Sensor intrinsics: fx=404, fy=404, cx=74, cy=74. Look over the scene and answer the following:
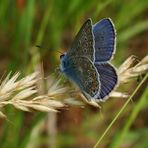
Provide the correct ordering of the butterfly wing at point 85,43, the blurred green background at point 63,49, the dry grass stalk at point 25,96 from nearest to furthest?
the dry grass stalk at point 25,96 → the butterfly wing at point 85,43 → the blurred green background at point 63,49

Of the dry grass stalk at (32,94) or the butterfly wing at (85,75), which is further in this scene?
the butterfly wing at (85,75)

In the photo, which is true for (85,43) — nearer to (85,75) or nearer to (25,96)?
(85,75)

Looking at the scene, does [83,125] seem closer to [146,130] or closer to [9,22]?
[146,130]

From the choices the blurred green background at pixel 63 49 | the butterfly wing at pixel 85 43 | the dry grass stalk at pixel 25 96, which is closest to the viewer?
the dry grass stalk at pixel 25 96

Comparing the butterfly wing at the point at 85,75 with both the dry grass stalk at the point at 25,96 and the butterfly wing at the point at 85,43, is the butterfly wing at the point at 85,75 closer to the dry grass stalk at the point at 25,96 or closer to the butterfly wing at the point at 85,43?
the butterfly wing at the point at 85,43

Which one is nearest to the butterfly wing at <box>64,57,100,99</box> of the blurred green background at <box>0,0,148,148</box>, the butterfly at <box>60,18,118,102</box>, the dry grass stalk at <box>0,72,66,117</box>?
the butterfly at <box>60,18,118,102</box>

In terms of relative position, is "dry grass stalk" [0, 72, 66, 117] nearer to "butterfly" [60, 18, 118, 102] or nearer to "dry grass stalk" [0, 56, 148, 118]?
"dry grass stalk" [0, 56, 148, 118]

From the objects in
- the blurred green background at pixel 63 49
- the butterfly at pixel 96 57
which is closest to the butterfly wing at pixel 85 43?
the butterfly at pixel 96 57
